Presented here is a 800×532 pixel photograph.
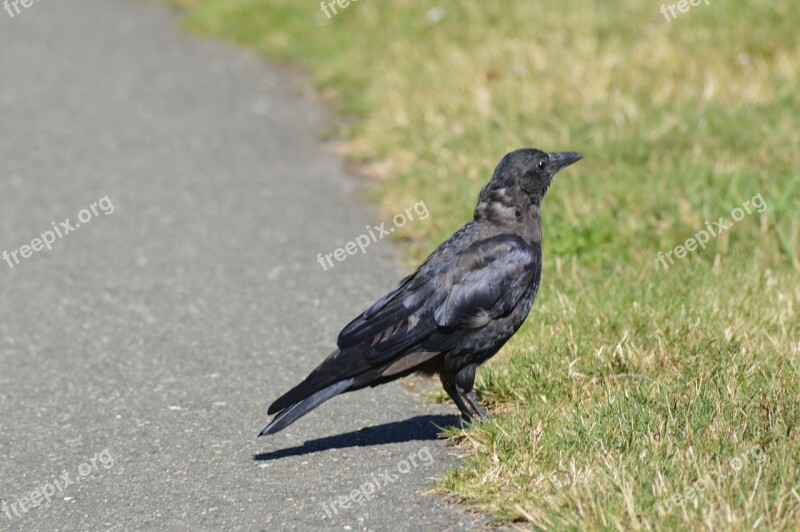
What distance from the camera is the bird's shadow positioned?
4801 mm

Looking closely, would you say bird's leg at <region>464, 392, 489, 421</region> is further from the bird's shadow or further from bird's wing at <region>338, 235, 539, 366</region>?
bird's wing at <region>338, 235, 539, 366</region>

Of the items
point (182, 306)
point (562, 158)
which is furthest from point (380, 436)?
point (182, 306)

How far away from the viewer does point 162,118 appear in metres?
10.4

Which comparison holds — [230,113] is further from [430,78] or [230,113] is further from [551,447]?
[551,447]

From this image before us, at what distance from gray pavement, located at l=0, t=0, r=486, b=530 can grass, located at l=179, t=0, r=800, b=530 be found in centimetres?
42

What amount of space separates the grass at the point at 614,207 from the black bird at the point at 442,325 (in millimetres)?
344

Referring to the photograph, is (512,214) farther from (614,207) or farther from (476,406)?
(614,207)

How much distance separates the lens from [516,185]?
199 inches

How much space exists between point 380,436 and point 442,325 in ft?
2.01

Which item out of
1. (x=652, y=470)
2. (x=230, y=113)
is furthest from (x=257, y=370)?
(x=230, y=113)

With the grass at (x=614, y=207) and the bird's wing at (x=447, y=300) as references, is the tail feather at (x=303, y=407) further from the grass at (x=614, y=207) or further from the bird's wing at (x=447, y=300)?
the grass at (x=614, y=207)

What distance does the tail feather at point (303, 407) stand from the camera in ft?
14.8

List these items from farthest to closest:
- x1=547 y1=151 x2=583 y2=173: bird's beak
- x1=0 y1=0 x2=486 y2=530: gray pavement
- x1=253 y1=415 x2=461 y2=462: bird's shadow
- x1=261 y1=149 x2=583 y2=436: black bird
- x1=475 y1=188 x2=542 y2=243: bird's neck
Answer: x1=547 y1=151 x2=583 y2=173: bird's beak
x1=475 y1=188 x2=542 y2=243: bird's neck
x1=253 y1=415 x2=461 y2=462: bird's shadow
x1=261 y1=149 x2=583 y2=436: black bird
x1=0 y1=0 x2=486 y2=530: gray pavement

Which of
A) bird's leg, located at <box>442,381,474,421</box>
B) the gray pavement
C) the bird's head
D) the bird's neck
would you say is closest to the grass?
bird's leg, located at <box>442,381,474,421</box>
